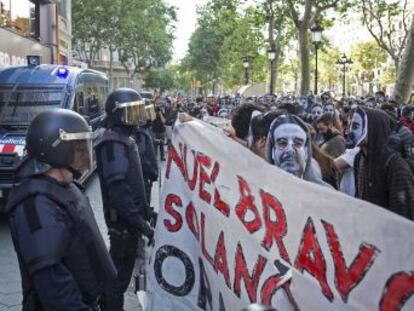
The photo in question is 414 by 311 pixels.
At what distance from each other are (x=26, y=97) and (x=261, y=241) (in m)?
8.88

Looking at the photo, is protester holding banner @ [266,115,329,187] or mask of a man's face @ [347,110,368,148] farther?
mask of a man's face @ [347,110,368,148]

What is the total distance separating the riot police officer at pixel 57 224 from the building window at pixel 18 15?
58.2 feet

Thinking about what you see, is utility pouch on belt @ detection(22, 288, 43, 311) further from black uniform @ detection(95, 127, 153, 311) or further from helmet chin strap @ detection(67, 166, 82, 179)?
black uniform @ detection(95, 127, 153, 311)

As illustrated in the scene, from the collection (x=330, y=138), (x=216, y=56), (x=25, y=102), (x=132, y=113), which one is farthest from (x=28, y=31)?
(x=216, y=56)

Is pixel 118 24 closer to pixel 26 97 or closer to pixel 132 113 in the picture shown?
pixel 26 97

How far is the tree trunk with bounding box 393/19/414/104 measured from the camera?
2000 centimetres

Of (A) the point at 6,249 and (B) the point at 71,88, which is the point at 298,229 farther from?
(B) the point at 71,88

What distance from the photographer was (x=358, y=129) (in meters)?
4.66

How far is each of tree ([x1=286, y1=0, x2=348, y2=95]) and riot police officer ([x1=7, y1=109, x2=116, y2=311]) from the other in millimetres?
27050

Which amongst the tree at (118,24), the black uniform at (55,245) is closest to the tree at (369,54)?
the tree at (118,24)

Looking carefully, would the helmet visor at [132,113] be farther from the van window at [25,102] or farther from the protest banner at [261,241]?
the van window at [25,102]

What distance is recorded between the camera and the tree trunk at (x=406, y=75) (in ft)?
65.6

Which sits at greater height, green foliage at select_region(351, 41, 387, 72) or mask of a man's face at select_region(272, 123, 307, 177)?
green foliage at select_region(351, 41, 387, 72)

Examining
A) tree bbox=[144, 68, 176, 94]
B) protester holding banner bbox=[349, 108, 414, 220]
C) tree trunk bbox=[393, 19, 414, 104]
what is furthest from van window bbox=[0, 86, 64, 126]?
tree bbox=[144, 68, 176, 94]
